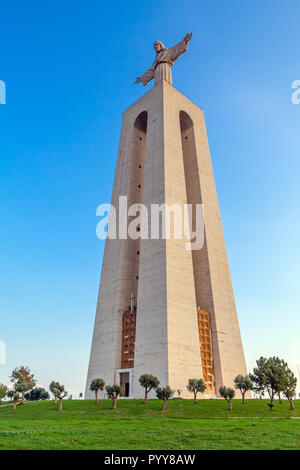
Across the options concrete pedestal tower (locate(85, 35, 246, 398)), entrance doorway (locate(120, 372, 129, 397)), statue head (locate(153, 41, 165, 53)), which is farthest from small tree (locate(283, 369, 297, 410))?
statue head (locate(153, 41, 165, 53))

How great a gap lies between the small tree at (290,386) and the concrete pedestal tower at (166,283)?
8.19 m

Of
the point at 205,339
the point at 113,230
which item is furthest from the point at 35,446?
the point at 113,230

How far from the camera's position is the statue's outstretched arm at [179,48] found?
45531mm

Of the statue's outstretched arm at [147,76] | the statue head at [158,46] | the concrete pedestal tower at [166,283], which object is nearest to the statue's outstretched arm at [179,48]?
the concrete pedestal tower at [166,283]

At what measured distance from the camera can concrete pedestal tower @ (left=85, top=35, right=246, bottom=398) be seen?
2886 centimetres

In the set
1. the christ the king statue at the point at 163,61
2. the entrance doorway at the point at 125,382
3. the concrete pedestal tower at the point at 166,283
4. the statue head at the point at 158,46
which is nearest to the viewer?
the concrete pedestal tower at the point at 166,283

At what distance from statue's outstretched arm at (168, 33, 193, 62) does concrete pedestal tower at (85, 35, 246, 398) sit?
18 cm

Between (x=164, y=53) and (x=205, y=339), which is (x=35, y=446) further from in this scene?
(x=164, y=53)

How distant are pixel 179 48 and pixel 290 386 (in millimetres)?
42623

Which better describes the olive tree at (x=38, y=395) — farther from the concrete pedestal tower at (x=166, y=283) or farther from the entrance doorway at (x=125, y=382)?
the entrance doorway at (x=125, y=382)

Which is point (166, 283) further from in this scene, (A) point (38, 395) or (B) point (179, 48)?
(B) point (179, 48)

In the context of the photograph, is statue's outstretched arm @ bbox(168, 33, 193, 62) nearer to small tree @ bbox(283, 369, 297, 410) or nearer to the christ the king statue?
the christ the king statue

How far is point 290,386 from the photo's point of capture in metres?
21.9

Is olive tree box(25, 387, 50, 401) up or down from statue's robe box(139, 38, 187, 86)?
down
